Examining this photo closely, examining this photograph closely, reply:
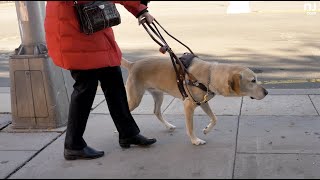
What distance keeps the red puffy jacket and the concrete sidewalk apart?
918 millimetres

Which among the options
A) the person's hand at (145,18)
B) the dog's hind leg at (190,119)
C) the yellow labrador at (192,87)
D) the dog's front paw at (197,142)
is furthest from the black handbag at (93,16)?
the dog's front paw at (197,142)

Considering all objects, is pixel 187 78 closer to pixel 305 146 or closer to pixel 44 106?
pixel 305 146

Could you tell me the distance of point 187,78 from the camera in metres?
4.72

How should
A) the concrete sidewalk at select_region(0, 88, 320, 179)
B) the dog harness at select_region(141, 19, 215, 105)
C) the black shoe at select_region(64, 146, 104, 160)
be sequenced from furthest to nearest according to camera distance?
1. the dog harness at select_region(141, 19, 215, 105)
2. the black shoe at select_region(64, 146, 104, 160)
3. the concrete sidewalk at select_region(0, 88, 320, 179)

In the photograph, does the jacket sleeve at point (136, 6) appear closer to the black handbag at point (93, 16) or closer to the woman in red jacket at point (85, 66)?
the woman in red jacket at point (85, 66)

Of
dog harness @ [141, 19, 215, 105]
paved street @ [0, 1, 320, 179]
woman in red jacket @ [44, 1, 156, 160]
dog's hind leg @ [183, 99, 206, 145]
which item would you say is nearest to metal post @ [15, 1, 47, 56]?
paved street @ [0, 1, 320, 179]

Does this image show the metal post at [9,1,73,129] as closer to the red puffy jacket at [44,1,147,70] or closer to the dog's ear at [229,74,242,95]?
the red puffy jacket at [44,1,147,70]

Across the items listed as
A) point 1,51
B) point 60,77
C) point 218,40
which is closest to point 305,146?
point 60,77

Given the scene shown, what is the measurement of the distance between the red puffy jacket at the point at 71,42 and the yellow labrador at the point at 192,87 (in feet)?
2.30

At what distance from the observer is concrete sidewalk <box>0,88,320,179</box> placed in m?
4.19

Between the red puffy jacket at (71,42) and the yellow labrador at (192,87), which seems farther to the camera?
the yellow labrador at (192,87)

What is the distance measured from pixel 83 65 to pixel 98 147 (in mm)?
1015

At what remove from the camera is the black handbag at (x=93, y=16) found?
4195mm

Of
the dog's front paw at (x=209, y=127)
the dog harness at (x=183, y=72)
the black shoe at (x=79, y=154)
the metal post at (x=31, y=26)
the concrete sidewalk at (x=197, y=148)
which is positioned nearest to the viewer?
the concrete sidewalk at (x=197, y=148)
